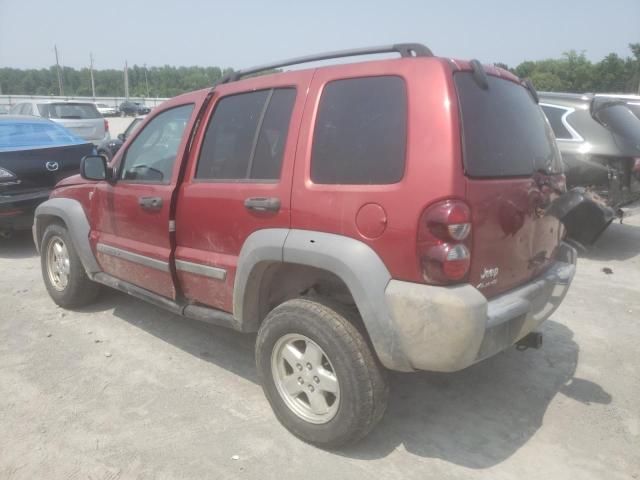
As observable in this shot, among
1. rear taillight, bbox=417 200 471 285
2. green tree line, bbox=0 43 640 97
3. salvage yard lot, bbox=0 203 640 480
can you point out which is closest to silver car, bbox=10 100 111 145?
salvage yard lot, bbox=0 203 640 480

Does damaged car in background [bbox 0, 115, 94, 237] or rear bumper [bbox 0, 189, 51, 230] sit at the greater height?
damaged car in background [bbox 0, 115, 94, 237]

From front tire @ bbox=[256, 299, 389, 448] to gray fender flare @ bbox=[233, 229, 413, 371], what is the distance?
0.51 feet

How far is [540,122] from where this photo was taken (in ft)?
10.2

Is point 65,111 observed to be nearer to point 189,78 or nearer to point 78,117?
point 78,117

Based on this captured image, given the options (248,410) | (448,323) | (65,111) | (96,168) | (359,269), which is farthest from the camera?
(65,111)

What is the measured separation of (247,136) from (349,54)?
0.76m

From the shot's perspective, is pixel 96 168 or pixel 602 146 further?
Answer: pixel 602 146

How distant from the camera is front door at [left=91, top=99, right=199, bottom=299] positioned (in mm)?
3502

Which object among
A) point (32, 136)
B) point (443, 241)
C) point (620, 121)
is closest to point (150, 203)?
point (443, 241)

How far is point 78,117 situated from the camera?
41.8ft

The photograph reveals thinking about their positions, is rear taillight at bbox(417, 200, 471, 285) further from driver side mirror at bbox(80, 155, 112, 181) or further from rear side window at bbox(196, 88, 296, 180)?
driver side mirror at bbox(80, 155, 112, 181)

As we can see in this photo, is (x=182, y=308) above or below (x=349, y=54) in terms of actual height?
below

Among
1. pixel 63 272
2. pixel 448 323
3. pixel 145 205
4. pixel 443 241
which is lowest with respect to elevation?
pixel 63 272

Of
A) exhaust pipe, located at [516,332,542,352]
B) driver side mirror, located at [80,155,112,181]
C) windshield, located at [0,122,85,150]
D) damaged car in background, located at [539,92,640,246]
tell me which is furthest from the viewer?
windshield, located at [0,122,85,150]
